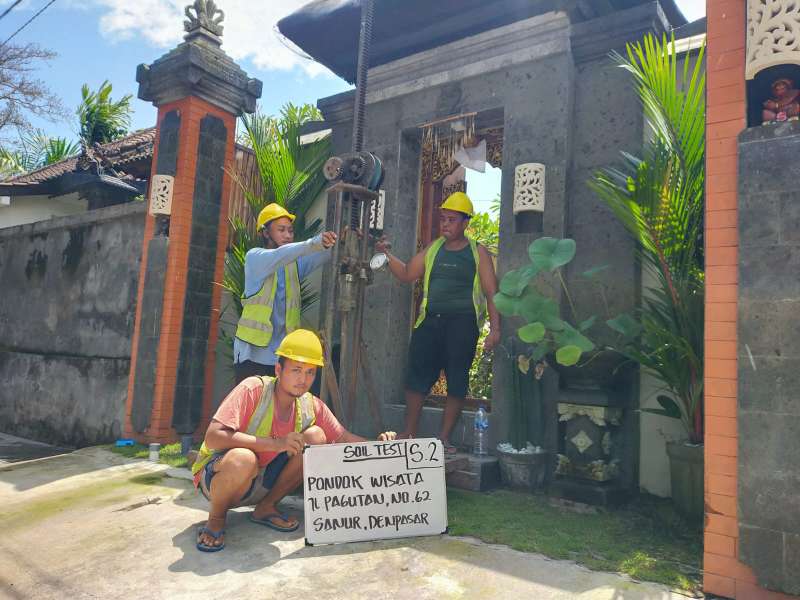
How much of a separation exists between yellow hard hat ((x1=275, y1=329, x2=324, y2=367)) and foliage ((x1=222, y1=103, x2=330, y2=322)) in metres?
3.19

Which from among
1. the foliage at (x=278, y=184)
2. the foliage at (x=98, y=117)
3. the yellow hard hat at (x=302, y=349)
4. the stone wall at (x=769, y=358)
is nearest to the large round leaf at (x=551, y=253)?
the stone wall at (x=769, y=358)

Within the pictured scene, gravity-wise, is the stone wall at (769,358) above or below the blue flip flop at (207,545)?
above

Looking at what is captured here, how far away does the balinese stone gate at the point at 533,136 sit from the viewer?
4.63 m

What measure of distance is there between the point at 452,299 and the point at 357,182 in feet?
3.84

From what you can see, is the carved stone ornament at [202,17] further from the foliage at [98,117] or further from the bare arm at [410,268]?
the foliage at [98,117]

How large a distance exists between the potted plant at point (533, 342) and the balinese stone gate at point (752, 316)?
112 centimetres

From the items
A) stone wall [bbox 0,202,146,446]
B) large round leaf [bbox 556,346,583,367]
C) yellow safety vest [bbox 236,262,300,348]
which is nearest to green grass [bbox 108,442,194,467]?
stone wall [bbox 0,202,146,446]

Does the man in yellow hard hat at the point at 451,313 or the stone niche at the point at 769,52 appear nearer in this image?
the stone niche at the point at 769,52

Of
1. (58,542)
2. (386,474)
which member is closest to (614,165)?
(386,474)

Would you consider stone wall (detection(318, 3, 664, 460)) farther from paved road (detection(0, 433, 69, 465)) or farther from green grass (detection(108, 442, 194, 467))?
paved road (detection(0, 433, 69, 465))

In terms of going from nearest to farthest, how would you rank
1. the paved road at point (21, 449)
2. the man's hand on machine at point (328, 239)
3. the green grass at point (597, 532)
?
1. the green grass at point (597, 532)
2. the man's hand on machine at point (328, 239)
3. the paved road at point (21, 449)

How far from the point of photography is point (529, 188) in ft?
16.1

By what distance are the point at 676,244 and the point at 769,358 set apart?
1.32 m

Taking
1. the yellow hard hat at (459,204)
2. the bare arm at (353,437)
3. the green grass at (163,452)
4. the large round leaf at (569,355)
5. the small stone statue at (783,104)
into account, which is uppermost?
the small stone statue at (783,104)
